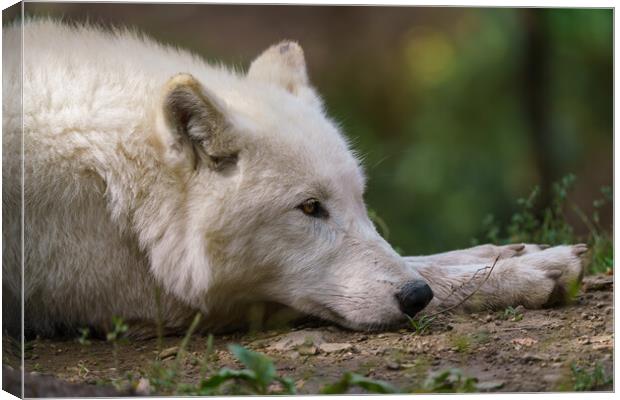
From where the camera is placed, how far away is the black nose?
17.3ft

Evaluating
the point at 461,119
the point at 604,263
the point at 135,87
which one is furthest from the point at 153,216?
the point at 461,119

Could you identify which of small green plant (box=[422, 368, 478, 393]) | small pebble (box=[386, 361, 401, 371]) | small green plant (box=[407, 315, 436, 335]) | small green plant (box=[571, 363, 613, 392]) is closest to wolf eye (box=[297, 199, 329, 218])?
small green plant (box=[407, 315, 436, 335])

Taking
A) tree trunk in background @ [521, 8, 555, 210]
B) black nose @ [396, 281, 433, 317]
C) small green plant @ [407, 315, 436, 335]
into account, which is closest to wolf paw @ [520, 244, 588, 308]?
small green plant @ [407, 315, 436, 335]

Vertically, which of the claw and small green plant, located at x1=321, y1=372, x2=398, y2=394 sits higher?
the claw

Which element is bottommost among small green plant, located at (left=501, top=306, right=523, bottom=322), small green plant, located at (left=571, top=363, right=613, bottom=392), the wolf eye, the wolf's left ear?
small green plant, located at (left=571, top=363, right=613, bottom=392)

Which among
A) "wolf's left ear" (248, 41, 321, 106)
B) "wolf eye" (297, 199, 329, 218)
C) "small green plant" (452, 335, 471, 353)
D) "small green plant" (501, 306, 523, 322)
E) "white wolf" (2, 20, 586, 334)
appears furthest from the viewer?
"wolf's left ear" (248, 41, 321, 106)

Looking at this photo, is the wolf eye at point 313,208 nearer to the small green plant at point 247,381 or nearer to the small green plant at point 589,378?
the small green plant at point 247,381

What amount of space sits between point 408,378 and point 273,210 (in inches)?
44.6

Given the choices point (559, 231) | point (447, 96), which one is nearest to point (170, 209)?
point (559, 231)

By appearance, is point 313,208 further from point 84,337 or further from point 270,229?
point 84,337

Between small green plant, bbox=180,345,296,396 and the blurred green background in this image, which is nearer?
small green plant, bbox=180,345,296,396

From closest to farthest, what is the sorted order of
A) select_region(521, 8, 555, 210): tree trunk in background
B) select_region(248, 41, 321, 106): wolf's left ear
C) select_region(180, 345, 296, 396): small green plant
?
select_region(180, 345, 296, 396): small green plant → select_region(248, 41, 321, 106): wolf's left ear → select_region(521, 8, 555, 210): tree trunk in background

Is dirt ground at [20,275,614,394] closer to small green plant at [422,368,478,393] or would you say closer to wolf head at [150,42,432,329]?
small green plant at [422,368,478,393]

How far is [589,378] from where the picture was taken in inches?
Result: 185
